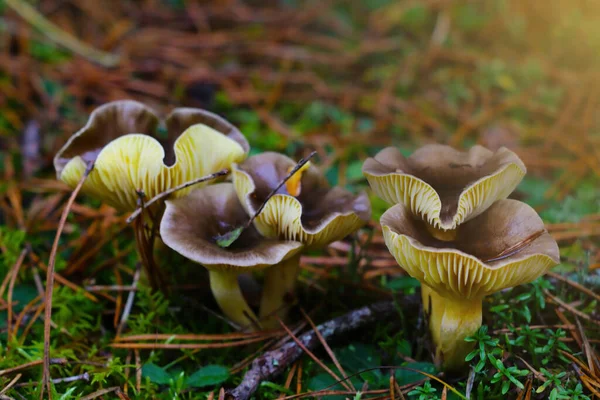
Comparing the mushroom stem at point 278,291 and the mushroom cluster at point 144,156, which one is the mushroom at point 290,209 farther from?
the mushroom cluster at point 144,156

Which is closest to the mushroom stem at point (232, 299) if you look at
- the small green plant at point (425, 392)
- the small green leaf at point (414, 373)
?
the small green leaf at point (414, 373)

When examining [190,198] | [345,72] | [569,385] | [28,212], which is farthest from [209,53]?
[569,385]

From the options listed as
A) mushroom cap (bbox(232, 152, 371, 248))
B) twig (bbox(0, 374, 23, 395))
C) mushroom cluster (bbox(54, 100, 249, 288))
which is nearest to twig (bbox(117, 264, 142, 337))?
mushroom cluster (bbox(54, 100, 249, 288))

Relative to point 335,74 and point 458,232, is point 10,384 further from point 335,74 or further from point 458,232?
point 335,74

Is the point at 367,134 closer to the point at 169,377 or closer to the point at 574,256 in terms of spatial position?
the point at 574,256

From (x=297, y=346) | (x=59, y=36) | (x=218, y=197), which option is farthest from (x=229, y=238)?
(x=59, y=36)
